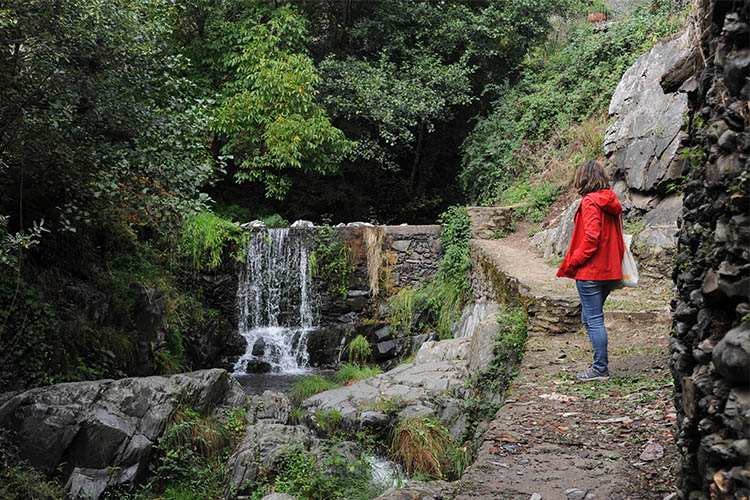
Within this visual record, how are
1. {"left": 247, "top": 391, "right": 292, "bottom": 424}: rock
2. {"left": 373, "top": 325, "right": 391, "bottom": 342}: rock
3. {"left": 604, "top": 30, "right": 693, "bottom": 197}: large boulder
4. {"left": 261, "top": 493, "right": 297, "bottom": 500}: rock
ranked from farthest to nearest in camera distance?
{"left": 373, "top": 325, "right": 391, "bottom": 342}: rock → {"left": 604, "top": 30, "right": 693, "bottom": 197}: large boulder → {"left": 247, "top": 391, "right": 292, "bottom": 424}: rock → {"left": 261, "top": 493, "right": 297, "bottom": 500}: rock

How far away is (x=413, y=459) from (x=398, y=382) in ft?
5.26

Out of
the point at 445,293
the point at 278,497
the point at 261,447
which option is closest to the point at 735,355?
the point at 278,497

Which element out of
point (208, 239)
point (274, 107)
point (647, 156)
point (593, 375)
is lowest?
point (593, 375)

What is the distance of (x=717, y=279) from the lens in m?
1.81

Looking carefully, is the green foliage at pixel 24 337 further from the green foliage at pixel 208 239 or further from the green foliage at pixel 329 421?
the green foliage at pixel 208 239

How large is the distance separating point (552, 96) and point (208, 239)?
8.58 m

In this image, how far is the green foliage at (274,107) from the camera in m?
13.4

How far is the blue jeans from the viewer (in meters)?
4.26

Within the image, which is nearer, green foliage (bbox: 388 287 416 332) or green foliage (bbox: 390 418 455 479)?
green foliage (bbox: 390 418 455 479)

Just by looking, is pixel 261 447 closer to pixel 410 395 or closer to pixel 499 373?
pixel 410 395

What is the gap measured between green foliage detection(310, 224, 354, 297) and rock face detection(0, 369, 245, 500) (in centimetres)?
603

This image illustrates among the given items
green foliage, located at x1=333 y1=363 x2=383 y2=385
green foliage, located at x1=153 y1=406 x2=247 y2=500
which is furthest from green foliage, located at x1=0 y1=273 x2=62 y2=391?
green foliage, located at x1=333 y1=363 x2=383 y2=385

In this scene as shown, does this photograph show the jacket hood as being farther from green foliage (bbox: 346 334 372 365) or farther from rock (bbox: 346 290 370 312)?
rock (bbox: 346 290 370 312)

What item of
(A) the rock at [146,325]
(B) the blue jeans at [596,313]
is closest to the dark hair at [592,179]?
(B) the blue jeans at [596,313]
